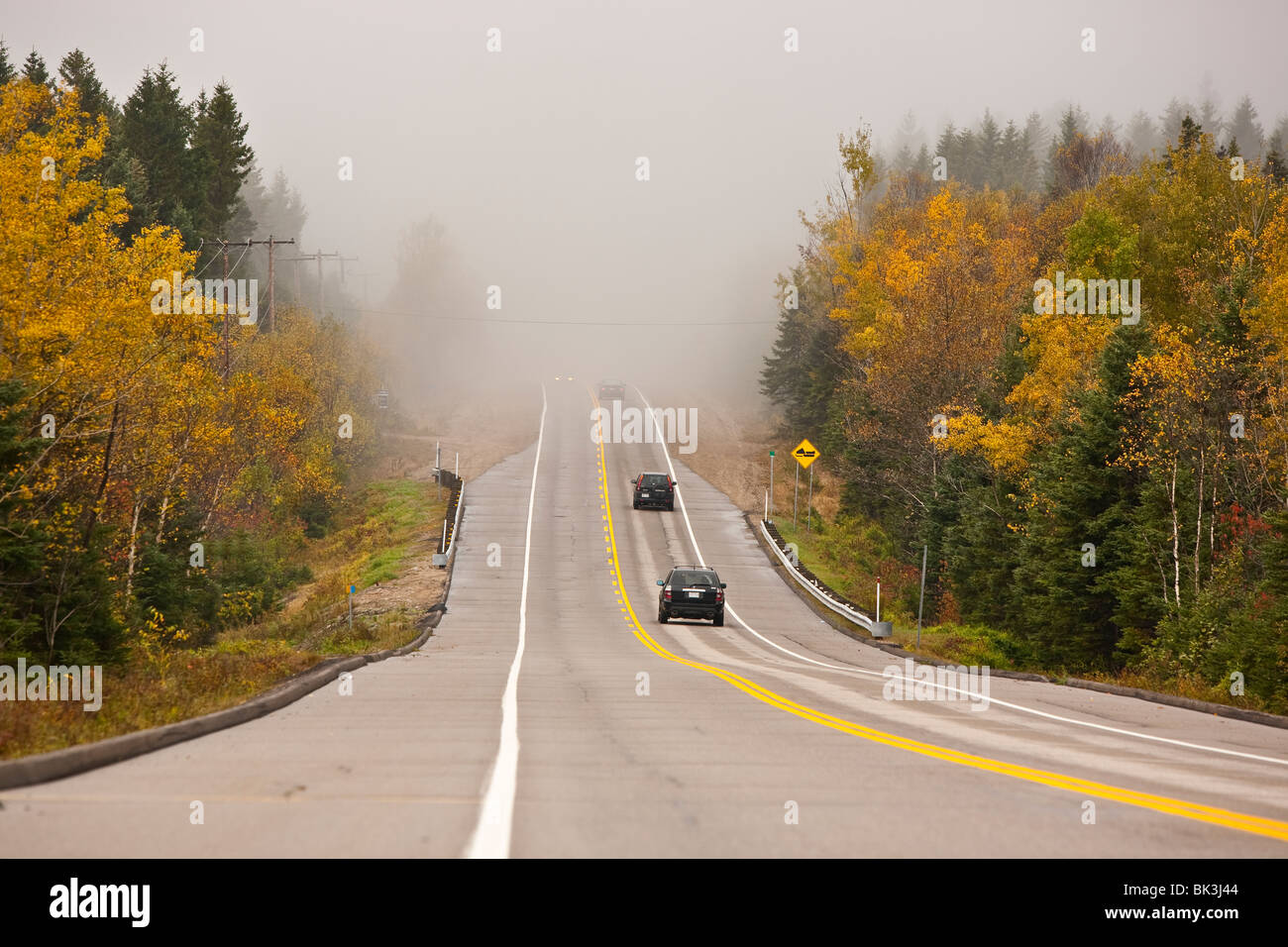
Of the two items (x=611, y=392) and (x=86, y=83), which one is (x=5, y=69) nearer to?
(x=86, y=83)

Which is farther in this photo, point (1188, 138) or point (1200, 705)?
point (1188, 138)

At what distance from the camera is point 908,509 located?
161 ft

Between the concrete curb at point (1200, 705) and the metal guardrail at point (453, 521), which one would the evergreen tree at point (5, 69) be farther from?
the concrete curb at point (1200, 705)

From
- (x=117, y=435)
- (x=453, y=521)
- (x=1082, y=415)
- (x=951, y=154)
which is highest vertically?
(x=951, y=154)

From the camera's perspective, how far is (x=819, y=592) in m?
41.1

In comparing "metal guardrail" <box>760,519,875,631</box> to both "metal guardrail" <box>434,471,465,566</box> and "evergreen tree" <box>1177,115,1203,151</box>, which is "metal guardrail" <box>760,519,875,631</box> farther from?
"evergreen tree" <box>1177,115,1203,151</box>

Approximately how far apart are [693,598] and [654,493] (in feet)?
72.6

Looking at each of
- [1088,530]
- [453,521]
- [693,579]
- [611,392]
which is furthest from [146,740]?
[611,392]

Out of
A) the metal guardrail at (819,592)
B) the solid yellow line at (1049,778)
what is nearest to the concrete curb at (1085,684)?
the metal guardrail at (819,592)

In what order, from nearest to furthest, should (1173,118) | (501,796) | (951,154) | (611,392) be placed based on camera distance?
1. (501,796)
2. (611,392)
3. (951,154)
4. (1173,118)

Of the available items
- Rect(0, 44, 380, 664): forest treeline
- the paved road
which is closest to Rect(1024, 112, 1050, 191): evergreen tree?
Rect(0, 44, 380, 664): forest treeline

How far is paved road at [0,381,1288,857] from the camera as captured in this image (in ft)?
20.8

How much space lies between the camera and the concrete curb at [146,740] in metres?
7.78
